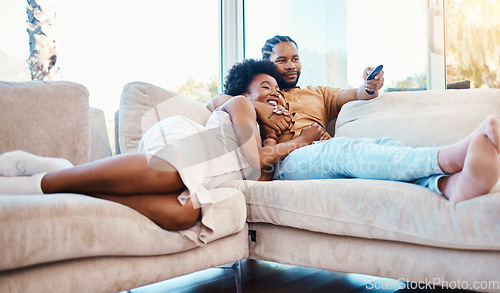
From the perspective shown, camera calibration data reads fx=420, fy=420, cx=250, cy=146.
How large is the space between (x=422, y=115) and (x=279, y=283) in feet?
3.03

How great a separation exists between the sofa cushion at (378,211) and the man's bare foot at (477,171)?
27 mm

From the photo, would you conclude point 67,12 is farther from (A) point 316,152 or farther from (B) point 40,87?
(A) point 316,152

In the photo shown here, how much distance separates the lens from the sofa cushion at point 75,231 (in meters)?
0.95

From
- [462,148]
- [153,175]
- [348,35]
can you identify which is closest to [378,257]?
[462,148]

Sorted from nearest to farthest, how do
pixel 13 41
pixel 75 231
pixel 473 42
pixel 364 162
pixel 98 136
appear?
pixel 75 231 < pixel 364 162 < pixel 98 136 < pixel 13 41 < pixel 473 42

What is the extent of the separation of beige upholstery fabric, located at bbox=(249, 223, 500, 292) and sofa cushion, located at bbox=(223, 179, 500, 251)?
0.03m

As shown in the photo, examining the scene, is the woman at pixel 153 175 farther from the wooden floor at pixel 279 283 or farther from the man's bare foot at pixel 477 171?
the man's bare foot at pixel 477 171

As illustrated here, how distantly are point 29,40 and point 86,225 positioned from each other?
1.82 meters

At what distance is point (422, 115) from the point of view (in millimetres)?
1786

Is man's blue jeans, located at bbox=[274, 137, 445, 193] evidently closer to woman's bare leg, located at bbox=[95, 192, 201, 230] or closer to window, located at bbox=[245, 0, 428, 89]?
woman's bare leg, located at bbox=[95, 192, 201, 230]

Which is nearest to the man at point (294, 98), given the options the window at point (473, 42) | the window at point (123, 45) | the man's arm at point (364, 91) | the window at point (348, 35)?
the man's arm at point (364, 91)

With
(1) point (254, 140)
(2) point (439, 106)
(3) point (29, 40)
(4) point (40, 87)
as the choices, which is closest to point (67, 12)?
(3) point (29, 40)

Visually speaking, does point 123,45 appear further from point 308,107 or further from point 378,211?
point 378,211

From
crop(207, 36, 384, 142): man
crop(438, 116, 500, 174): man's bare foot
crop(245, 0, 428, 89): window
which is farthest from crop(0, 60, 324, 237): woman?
crop(245, 0, 428, 89): window
